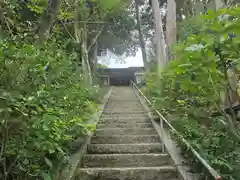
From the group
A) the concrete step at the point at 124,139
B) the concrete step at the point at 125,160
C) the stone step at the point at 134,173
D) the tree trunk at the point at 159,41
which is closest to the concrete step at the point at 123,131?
the concrete step at the point at 124,139

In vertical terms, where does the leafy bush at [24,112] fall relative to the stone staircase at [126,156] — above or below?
above

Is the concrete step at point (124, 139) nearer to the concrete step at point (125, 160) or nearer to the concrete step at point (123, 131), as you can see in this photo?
the concrete step at point (123, 131)

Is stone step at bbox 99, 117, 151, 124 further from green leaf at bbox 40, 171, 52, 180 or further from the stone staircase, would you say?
green leaf at bbox 40, 171, 52, 180

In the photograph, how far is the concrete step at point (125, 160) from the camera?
4.04 m

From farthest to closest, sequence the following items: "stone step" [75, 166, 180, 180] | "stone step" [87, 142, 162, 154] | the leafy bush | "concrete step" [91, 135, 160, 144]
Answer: "concrete step" [91, 135, 160, 144] → "stone step" [87, 142, 162, 154] → "stone step" [75, 166, 180, 180] → the leafy bush

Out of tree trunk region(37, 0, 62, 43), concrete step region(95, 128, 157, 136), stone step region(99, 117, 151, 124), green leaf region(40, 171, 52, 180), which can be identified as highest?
tree trunk region(37, 0, 62, 43)

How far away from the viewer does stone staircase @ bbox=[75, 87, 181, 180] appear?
11.8 feet

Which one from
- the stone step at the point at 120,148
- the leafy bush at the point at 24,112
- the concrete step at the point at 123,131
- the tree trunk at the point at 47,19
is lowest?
the stone step at the point at 120,148

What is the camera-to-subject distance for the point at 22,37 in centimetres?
358

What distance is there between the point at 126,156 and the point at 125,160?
59 millimetres

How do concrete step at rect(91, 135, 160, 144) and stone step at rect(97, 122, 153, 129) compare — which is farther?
stone step at rect(97, 122, 153, 129)

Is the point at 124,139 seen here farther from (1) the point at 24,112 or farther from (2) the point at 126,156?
(1) the point at 24,112

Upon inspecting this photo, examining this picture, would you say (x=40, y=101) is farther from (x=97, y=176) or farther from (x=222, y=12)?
(x=97, y=176)

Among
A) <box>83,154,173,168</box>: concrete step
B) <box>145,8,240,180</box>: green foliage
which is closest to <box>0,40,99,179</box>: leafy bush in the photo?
<box>145,8,240,180</box>: green foliage
